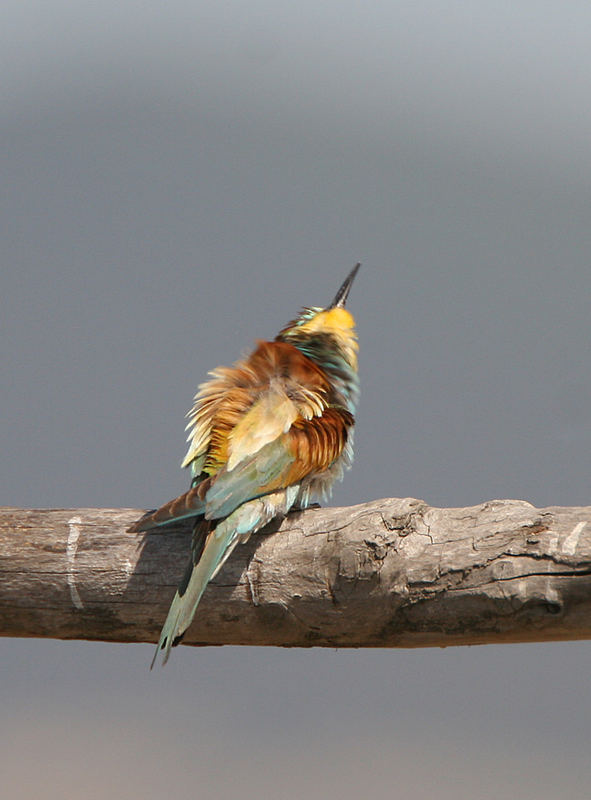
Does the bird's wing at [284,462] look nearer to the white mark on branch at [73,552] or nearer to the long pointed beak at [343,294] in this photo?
the white mark on branch at [73,552]

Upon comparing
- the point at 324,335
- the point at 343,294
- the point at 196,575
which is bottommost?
the point at 196,575

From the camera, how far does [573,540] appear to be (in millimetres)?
1033

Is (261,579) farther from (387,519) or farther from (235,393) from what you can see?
(235,393)

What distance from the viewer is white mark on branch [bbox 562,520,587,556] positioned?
1.03 m

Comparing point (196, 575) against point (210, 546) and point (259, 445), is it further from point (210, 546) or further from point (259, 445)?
point (259, 445)

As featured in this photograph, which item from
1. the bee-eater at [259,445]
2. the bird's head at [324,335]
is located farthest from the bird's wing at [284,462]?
the bird's head at [324,335]

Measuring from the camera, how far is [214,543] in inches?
49.6

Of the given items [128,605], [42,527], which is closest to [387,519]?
[128,605]

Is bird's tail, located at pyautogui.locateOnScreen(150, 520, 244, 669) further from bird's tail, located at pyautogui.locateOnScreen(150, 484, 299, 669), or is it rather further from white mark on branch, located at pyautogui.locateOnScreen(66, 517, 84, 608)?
white mark on branch, located at pyautogui.locateOnScreen(66, 517, 84, 608)

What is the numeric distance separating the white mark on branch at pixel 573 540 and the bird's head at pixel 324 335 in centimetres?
72

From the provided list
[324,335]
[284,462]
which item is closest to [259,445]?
[284,462]

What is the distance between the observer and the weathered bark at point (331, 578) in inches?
41.4

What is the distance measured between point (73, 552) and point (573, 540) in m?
0.69

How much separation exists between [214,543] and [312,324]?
661 millimetres
